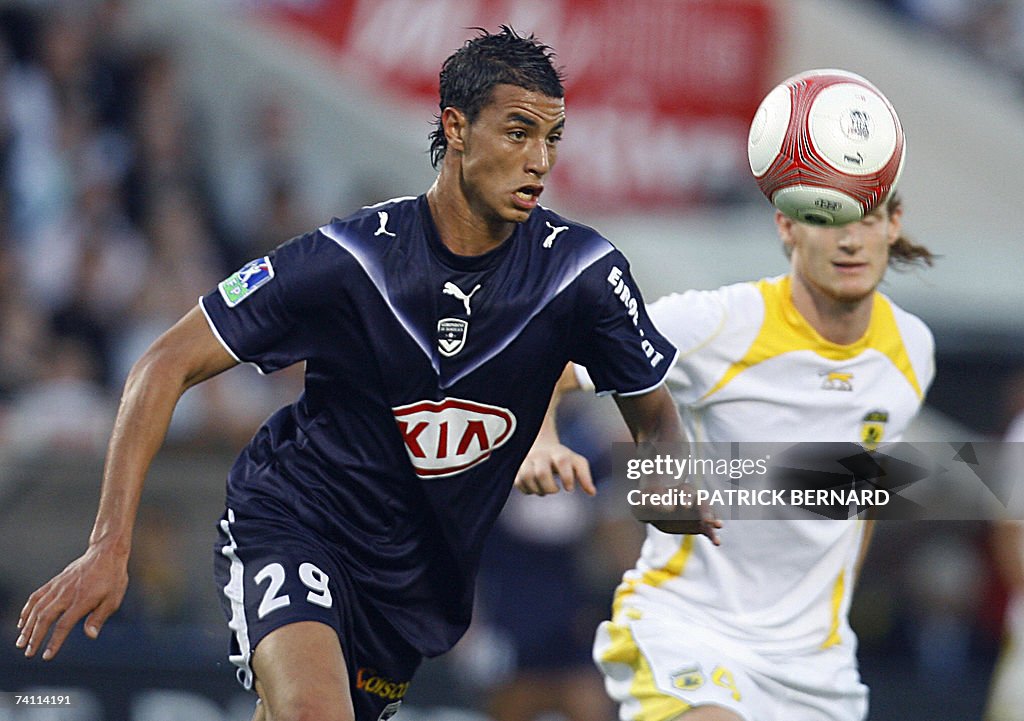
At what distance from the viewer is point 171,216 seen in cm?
1225

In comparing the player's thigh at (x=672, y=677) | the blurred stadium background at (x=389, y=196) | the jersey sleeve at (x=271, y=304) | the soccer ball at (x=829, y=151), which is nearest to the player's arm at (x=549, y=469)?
the player's thigh at (x=672, y=677)

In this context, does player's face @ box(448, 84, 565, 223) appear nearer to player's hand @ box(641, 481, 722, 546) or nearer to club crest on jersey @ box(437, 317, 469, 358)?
club crest on jersey @ box(437, 317, 469, 358)

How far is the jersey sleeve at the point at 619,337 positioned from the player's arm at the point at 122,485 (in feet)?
3.85

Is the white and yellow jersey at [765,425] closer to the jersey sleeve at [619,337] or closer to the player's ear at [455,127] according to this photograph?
the jersey sleeve at [619,337]

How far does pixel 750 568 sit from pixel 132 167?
7.69 meters

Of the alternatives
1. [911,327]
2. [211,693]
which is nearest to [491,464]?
[911,327]

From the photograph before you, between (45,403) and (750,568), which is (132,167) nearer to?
(45,403)

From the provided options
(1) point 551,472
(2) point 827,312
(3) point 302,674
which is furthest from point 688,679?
(3) point 302,674

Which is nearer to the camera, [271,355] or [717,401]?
[271,355]

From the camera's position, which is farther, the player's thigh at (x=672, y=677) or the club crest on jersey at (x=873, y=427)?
the club crest on jersey at (x=873, y=427)

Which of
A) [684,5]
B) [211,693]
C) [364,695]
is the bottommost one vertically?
[364,695]

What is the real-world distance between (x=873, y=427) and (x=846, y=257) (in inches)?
26.2

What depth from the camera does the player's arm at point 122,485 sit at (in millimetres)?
4559

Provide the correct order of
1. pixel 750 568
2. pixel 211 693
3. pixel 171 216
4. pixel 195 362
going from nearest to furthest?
pixel 195 362 → pixel 750 568 → pixel 211 693 → pixel 171 216
